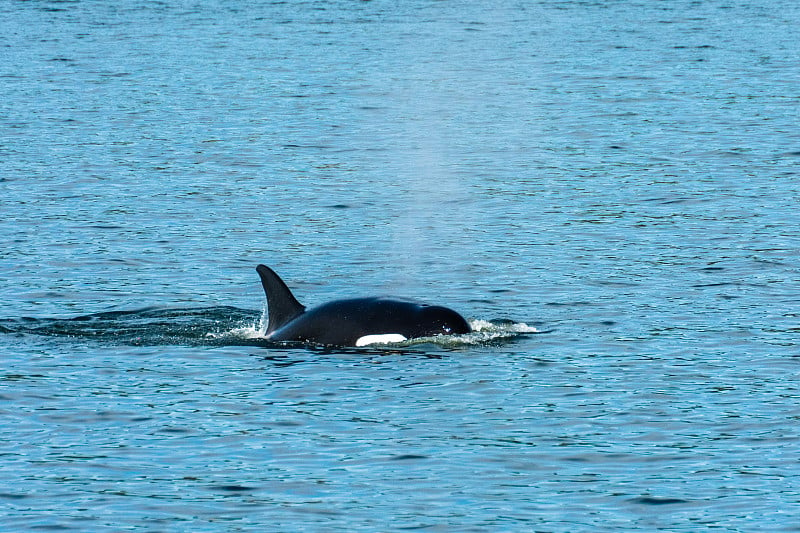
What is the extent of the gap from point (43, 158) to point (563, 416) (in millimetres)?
21941

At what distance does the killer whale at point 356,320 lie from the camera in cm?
1845

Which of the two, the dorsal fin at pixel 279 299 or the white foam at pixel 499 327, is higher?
the dorsal fin at pixel 279 299

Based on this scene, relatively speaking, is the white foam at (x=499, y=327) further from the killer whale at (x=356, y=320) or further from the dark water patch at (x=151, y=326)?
the dark water patch at (x=151, y=326)

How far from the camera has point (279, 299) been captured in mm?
19141

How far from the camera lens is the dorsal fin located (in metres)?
19.1

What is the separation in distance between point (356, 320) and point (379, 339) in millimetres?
418

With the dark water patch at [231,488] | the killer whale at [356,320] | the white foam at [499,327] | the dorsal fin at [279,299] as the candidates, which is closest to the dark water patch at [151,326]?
the dorsal fin at [279,299]

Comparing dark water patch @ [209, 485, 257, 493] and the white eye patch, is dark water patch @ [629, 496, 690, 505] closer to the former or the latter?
dark water patch @ [209, 485, 257, 493]

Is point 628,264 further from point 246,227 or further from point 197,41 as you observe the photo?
point 197,41

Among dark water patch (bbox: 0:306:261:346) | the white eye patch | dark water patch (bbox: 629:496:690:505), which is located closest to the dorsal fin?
dark water patch (bbox: 0:306:261:346)

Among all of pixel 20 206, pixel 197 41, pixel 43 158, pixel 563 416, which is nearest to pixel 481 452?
pixel 563 416

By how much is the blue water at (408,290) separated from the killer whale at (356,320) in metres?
0.27

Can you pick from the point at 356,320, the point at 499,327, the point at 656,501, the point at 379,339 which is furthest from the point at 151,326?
the point at 656,501

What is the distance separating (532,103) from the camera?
43750mm
